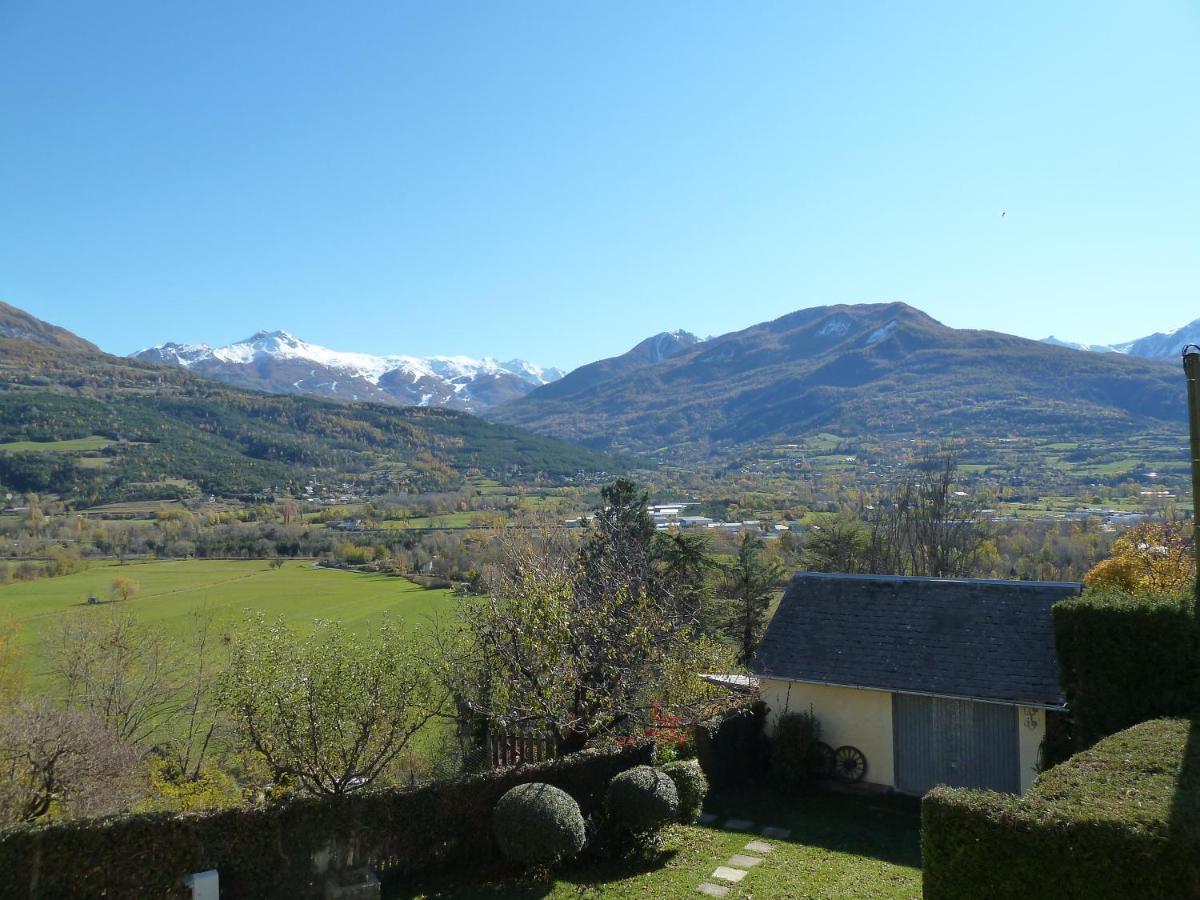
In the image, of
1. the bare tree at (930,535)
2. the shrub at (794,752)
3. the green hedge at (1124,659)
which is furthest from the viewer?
the bare tree at (930,535)

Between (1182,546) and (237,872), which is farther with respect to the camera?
(1182,546)

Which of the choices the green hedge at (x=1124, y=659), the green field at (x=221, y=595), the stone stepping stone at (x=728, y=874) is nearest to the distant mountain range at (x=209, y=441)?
the green field at (x=221, y=595)

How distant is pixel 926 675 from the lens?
16.4m

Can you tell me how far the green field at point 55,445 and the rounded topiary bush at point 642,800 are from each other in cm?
9825

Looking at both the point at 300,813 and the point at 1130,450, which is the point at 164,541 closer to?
the point at 300,813

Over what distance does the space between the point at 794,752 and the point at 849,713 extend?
1587 mm

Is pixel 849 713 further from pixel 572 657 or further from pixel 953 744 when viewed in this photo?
pixel 572 657

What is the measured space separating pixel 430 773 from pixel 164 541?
59.4 metres

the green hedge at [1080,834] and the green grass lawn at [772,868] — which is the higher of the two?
the green hedge at [1080,834]

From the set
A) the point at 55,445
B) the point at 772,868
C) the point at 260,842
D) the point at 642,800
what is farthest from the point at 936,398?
the point at 260,842

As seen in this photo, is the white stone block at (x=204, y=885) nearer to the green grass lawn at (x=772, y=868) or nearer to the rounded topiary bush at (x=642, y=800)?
the green grass lawn at (x=772, y=868)

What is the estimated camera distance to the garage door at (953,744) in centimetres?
1578

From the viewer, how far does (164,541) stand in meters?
66.3

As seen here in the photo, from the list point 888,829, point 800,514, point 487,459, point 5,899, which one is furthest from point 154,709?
point 487,459
